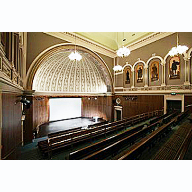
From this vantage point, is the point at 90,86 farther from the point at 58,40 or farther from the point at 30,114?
the point at 30,114

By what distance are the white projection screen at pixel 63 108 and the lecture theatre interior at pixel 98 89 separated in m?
0.12

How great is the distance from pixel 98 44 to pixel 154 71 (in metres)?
6.04

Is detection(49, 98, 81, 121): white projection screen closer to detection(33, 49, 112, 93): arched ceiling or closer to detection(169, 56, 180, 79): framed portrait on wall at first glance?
detection(33, 49, 112, 93): arched ceiling

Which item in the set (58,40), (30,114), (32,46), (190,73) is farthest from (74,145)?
(190,73)

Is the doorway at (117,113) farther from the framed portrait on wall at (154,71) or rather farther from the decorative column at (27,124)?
the decorative column at (27,124)

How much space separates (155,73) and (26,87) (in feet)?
33.5

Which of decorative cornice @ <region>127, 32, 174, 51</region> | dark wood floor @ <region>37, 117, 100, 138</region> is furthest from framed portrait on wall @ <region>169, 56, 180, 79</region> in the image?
dark wood floor @ <region>37, 117, 100, 138</region>

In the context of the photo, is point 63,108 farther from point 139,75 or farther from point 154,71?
point 154,71

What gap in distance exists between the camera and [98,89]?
40.9 feet

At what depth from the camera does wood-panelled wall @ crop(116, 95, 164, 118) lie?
8305 mm

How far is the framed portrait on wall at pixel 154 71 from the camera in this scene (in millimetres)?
8438

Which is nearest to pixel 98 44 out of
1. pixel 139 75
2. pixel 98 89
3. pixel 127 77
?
pixel 127 77

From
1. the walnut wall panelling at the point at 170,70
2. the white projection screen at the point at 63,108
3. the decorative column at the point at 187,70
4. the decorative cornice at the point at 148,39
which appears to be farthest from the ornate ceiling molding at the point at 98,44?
the white projection screen at the point at 63,108

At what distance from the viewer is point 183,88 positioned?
278 inches
